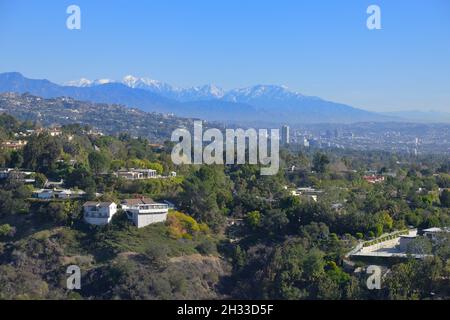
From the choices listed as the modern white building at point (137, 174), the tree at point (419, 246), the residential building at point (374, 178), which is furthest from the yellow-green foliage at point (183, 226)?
the residential building at point (374, 178)

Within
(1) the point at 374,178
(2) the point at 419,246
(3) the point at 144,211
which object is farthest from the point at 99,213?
(1) the point at 374,178

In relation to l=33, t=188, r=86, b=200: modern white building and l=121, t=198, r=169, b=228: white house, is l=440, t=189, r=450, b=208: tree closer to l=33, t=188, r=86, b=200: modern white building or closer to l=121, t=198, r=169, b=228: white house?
l=121, t=198, r=169, b=228: white house

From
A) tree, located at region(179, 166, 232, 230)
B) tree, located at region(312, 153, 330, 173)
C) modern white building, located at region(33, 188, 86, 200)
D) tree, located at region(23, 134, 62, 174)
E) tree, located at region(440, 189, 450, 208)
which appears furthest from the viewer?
tree, located at region(312, 153, 330, 173)

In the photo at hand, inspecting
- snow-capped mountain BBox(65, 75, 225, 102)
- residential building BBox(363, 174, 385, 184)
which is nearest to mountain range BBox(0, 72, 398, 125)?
snow-capped mountain BBox(65, 75, 225, 102)

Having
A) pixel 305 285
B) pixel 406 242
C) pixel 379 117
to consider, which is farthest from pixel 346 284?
pixel 379 117

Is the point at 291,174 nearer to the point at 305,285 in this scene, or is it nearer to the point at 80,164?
the point at 80,164
